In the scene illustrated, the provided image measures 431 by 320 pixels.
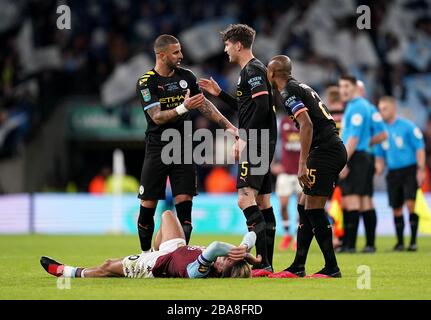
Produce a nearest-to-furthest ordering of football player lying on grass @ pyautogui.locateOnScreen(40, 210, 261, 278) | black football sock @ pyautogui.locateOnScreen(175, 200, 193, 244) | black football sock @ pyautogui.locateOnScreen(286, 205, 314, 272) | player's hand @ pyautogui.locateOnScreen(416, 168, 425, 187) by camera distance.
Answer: football player lying on grass @ pyautogui.locateOnScreen(40, 210, 261, 278), black football sock @ pyautogui.locateOnScreen(286, 205, 314, 272), black football sock @ pyautogui.locateOnScreen(175, 200, 193, 244), player's hand @ pyautogui.locateOnScreen(416, 168, 425, 187)

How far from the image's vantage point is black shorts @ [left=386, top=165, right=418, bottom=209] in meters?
14.9

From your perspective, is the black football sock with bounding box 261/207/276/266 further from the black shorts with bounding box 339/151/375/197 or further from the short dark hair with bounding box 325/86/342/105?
the short dark hair with bounding box 325/86/342/105

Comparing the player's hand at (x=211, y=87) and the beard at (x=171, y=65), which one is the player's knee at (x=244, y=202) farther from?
the beard at (x=171, y=65)

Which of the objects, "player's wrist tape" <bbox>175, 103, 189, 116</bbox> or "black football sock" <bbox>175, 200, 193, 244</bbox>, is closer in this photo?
"player's wrist tape" <bbox>175, 103, 189, 116</bbox>

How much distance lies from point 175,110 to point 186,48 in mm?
14436

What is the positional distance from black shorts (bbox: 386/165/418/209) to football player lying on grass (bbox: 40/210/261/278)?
638 cm

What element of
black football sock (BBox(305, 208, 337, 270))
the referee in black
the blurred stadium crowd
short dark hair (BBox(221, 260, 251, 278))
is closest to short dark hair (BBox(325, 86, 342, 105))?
the referee in black

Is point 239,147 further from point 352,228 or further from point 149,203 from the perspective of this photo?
point 352,228

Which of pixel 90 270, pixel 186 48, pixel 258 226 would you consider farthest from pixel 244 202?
pixel 186 48

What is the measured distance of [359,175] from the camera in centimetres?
1419

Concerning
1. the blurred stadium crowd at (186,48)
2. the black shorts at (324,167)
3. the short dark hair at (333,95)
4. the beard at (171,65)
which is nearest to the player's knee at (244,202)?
the black shorts at (324,167)

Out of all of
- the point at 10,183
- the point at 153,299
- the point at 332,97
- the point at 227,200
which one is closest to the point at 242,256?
the point at 153,299

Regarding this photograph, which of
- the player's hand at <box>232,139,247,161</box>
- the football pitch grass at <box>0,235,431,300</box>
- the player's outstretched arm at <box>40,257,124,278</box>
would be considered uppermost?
the player's hand at <box>232,139,247,161</box>

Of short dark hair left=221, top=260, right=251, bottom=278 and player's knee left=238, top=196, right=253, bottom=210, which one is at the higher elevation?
player's knee left=238, top=196, right=253, bottom=210
